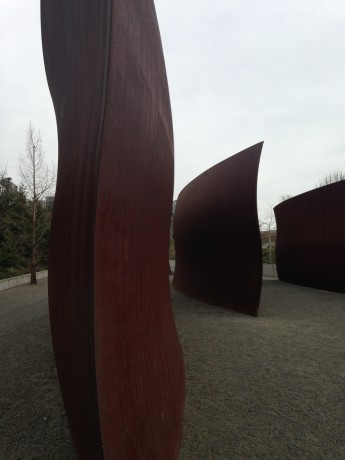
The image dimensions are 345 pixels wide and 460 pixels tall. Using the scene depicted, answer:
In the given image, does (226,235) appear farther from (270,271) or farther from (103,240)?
(270,271)

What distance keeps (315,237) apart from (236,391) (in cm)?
1012

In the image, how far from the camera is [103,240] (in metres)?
1.55

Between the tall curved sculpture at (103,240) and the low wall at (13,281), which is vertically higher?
the tall curved sculpture at (103,240)

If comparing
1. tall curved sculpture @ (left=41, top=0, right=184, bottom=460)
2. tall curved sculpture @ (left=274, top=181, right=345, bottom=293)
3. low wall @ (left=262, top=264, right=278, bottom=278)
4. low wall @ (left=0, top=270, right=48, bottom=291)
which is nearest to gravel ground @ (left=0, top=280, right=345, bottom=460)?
tall curved sculpture @ (left=41, top=0, right=184, bottom=460)

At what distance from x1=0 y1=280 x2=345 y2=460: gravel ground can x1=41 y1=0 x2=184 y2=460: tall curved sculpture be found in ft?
3.81

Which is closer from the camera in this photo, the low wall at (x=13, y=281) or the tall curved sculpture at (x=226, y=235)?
the tall curved sculpture at (x=226, y=235)

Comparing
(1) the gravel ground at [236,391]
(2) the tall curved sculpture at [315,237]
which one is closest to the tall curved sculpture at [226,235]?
(1) the gravel ground at [236,391]

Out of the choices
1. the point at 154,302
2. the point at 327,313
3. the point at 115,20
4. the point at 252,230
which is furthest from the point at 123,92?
the point at 327,313

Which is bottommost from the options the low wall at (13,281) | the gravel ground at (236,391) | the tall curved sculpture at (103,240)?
the gravel ground at (236,391)

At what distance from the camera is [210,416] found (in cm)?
333

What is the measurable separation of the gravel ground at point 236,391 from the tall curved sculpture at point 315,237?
15.2 ft

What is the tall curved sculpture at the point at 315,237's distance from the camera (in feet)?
37.9

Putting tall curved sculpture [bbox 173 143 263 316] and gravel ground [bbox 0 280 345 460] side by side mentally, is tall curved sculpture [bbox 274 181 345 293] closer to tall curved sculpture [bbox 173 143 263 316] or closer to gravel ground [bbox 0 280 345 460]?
gravel ground [bbox 0 280 345 460]

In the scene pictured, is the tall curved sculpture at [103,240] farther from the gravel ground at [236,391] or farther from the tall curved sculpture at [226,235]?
the tall curved sculpture at [226,235]
